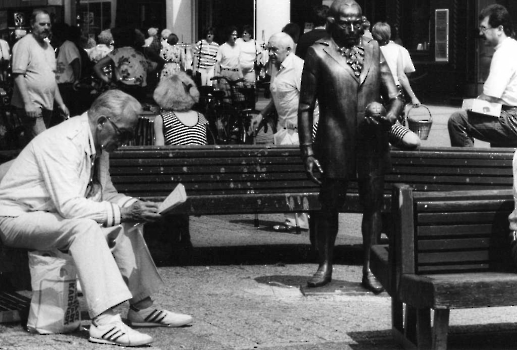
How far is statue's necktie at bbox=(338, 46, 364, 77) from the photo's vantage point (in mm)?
7434

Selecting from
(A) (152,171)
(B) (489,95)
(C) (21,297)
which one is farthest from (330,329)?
(B) (489,95)

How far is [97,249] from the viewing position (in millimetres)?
6211

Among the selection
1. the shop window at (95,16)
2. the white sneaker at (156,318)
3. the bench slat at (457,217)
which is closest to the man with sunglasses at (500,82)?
the bench slat at (457,217)

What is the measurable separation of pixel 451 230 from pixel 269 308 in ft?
5.35

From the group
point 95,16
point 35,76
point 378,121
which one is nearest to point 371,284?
point 378,121

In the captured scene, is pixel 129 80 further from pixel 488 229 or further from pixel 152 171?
pixel 488 229

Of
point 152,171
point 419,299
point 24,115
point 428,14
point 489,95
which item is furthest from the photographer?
point 428,14

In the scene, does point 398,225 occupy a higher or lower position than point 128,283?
higher

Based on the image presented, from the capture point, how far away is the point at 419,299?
571 cm

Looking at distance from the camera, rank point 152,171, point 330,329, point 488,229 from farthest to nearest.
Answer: point 152,171
point 330,329
point 488,229

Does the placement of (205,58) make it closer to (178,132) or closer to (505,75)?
(178,132)

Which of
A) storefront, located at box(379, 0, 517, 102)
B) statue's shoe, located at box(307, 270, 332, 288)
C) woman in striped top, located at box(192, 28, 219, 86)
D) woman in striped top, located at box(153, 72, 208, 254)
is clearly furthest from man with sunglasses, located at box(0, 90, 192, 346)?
storefront, located at box(379, 0, 517, 102)

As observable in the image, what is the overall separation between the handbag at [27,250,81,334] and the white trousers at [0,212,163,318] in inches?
3.9

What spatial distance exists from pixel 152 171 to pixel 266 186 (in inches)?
33.6
